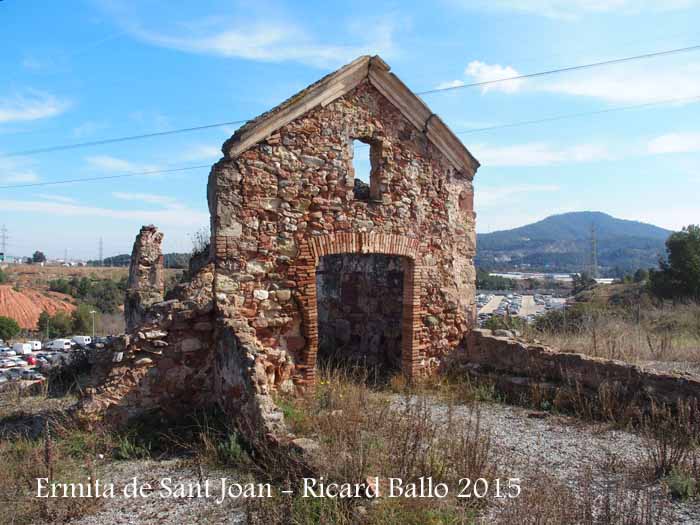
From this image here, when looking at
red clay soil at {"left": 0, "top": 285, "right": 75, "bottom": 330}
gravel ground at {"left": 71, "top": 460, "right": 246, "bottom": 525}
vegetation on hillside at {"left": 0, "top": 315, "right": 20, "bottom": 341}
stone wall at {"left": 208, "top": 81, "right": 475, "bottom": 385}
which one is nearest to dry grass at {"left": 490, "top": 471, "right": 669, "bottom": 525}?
gravel ground at {"left": 71, "top": 460, "right": 246, "bottom": 525}

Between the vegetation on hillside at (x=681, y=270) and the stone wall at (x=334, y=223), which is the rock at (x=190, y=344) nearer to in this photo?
the stone wall at (x=334, y=223)

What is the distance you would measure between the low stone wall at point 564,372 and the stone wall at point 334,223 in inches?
22.7

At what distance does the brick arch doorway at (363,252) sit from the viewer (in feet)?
25.2

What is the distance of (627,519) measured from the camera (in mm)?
3686

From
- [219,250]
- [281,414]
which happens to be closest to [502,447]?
[281,414]

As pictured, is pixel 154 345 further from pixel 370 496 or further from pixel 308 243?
pixel 370 496

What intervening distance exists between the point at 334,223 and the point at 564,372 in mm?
3939

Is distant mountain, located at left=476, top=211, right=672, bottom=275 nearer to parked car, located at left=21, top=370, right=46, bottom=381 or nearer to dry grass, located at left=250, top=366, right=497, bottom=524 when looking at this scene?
parked car, located at left=21, top=370, right=46, bottom=381

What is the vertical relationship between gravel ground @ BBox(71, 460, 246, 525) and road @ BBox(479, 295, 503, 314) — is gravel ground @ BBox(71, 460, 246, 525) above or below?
above

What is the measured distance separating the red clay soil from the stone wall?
1536 inches

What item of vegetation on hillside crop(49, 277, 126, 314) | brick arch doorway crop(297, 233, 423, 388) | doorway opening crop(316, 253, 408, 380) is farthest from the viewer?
vegetation on hillside crop(49, 277, 126, 314)

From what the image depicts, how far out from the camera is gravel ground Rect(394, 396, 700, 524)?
4969mm

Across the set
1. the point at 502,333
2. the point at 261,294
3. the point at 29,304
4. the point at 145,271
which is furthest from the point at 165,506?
the point at 29,304

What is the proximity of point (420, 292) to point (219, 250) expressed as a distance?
3.44 metres
